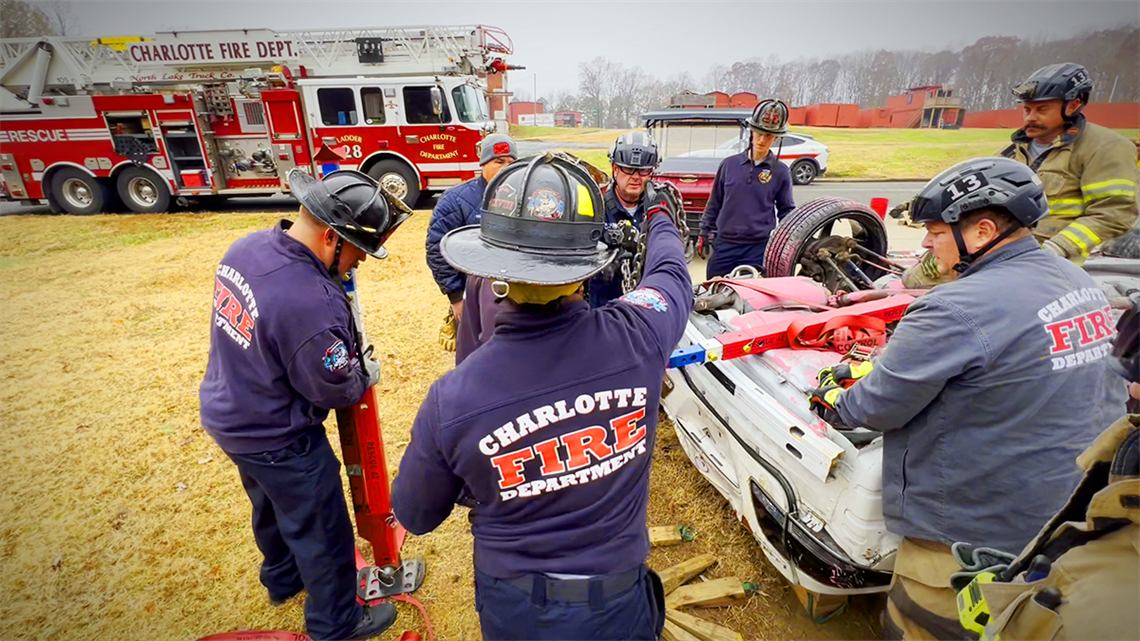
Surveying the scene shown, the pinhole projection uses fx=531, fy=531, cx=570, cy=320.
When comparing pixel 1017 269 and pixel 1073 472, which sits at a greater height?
pixel 1017 269

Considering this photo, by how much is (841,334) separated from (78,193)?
627 inches

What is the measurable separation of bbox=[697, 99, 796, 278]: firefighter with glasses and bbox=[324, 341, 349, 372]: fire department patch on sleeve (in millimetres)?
3400

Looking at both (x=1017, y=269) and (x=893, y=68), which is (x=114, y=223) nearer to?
(x=1017, y=269)

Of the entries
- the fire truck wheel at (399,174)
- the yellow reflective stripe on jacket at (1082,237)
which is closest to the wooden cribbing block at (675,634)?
the yellow reflective stripe on jacket at (1082,237)

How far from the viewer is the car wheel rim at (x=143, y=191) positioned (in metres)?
11.9

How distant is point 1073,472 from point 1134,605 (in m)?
0.96

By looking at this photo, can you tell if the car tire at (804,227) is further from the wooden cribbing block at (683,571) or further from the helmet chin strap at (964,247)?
the wooden cribbing block at (683,571)

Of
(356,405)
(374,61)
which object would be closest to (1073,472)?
(356,405)

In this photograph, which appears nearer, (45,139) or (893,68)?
(45,139)

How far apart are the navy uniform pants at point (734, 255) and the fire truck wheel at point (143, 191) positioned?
12745mm

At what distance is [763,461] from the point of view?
7.29 feet

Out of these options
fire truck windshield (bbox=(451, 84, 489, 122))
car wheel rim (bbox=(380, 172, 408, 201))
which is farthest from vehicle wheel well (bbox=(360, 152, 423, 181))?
fire truck windshield (bbox=(451, 84, 489, 122))

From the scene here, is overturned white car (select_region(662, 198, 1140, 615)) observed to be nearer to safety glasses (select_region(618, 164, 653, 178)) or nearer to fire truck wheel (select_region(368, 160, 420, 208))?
safety glasses (select_region(618, 164, 653, 178))

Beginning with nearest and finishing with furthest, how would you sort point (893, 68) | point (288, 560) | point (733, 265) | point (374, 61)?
point (288, 560) → point (733, 265) → point (374, 61) → point (893, 68)
